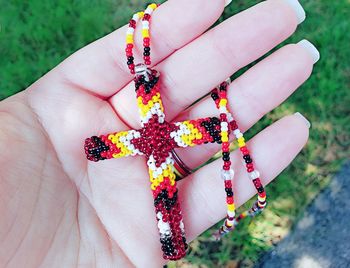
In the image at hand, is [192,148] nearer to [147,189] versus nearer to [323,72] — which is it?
[147,189]

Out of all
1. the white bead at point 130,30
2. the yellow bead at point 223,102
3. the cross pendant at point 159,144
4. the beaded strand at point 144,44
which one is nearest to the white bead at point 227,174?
the cross pendant at point 159,144

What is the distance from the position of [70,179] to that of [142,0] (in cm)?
119

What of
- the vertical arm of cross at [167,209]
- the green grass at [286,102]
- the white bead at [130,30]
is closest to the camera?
the vertical arm of cross at [167,209]

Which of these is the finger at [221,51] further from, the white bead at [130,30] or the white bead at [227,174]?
the white bead at [227,174]

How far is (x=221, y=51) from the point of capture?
187 cm

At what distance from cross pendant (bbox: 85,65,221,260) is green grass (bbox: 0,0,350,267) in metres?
0.62

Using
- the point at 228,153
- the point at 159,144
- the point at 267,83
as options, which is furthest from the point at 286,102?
the point at 159,144

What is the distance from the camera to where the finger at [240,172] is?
1.85 metres

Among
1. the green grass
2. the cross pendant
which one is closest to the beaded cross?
the cross pendant

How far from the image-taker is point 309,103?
2500 millimetres

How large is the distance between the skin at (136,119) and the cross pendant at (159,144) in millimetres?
92

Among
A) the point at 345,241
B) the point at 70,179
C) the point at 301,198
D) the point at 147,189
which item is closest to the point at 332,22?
the point at 301,198

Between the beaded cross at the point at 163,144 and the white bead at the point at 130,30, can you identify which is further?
the white bead at the point at 130,30

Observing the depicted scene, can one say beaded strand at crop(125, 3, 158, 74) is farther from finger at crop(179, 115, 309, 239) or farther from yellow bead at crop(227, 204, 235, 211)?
yellow bead at crop(227, 204, 235, 211)
